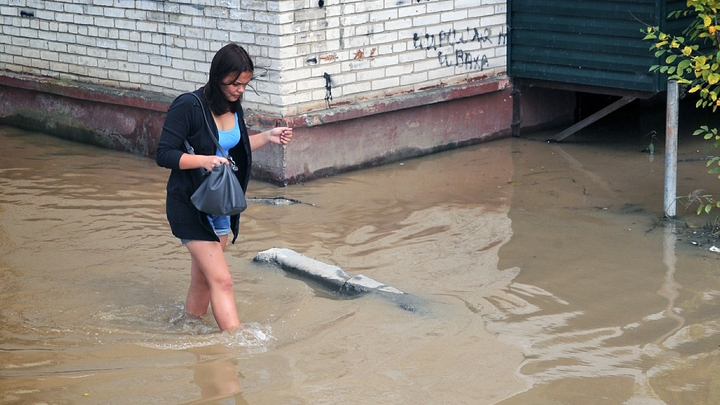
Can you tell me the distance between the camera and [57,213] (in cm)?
748

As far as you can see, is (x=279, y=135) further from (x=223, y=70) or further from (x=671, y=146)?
(x=671, y=146)

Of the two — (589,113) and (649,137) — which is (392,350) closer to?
(649,137)

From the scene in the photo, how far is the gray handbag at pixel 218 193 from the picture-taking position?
448 cm

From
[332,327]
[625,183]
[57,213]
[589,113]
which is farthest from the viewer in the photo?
[589,113]

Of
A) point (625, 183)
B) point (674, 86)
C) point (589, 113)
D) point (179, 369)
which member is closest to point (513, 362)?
point (179, 369)

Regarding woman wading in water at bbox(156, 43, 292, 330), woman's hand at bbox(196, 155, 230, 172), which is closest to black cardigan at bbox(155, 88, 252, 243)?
woman wading in water at bbox(156, 43, 292, 330)

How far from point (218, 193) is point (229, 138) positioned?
34 cm

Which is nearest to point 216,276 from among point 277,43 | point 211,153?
point 211,153

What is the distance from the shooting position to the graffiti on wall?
30.2 feet

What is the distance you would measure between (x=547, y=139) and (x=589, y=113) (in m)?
1.20

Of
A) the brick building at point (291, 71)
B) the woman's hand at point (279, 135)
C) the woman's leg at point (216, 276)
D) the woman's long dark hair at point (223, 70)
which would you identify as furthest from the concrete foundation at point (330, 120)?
the woman's long dark hair at point (223, 70)

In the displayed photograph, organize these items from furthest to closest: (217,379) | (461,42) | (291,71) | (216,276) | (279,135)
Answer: (461,42) < (291,71) < (279,135) < (216,276) < (217,379)

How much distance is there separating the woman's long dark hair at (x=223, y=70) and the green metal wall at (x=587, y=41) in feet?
17.6

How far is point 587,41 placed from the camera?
365 inches
